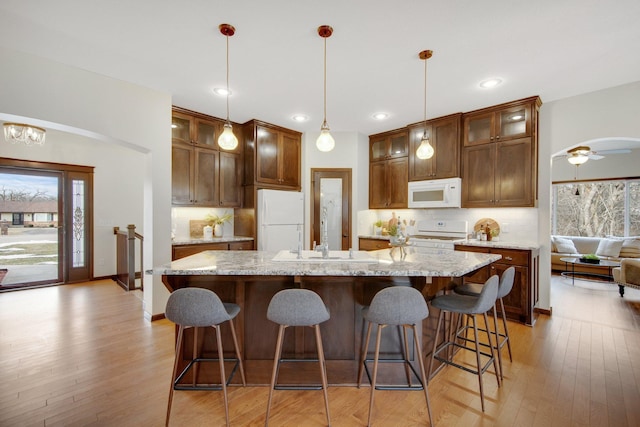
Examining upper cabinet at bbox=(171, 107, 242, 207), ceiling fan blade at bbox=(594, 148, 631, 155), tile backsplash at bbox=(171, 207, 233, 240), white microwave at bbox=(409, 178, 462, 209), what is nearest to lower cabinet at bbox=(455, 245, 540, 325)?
white microwave at bbox=(409, 178, 462, 209)

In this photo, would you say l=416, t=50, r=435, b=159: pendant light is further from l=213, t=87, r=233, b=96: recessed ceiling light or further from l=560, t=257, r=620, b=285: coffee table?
l=560, t=257, r=620, b=285: coffee table

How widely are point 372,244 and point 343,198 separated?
3.06ft

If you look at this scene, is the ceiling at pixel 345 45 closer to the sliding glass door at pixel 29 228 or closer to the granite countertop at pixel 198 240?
the granite countertop at pixel 198 240

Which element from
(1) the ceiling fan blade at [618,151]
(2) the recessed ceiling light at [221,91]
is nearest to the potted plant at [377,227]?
(2) the recessed ceiling light at [221,91]

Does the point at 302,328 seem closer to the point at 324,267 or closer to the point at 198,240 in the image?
the point at 324,267

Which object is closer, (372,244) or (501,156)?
(501,156)

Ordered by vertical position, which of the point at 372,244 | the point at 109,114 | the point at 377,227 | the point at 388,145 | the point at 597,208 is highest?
the point at 388,145

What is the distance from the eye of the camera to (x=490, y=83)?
10.4 ft

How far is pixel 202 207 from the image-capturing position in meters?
4.34

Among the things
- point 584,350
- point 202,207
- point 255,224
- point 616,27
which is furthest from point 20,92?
point 584,350

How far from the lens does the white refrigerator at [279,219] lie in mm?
4384

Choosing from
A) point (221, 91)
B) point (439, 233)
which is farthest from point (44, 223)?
point (439, 233)

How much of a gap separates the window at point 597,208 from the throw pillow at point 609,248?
0.78 meters

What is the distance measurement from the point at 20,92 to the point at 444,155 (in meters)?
4.84
